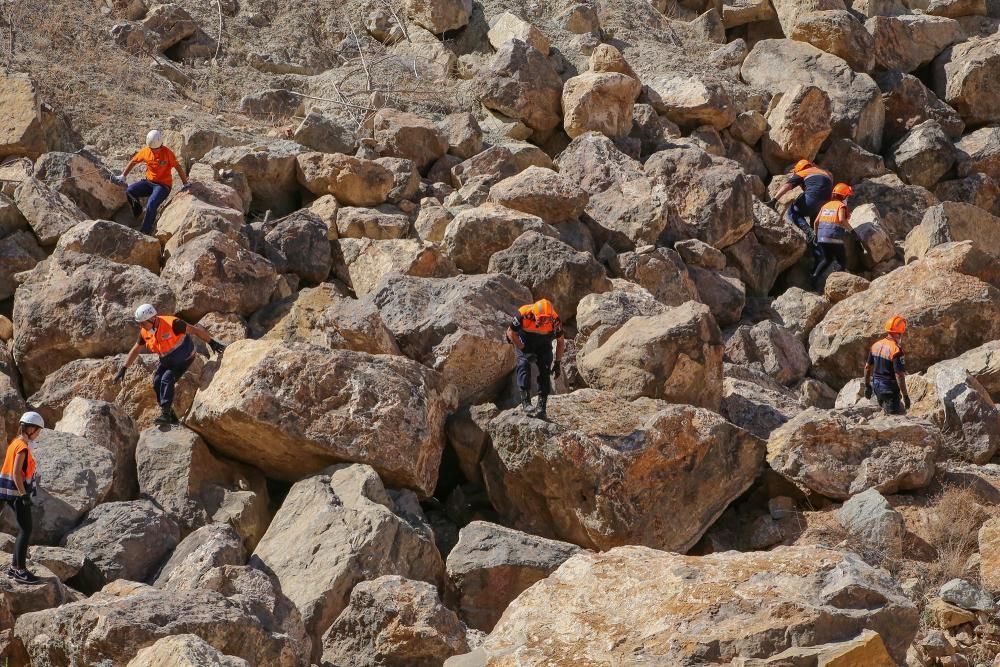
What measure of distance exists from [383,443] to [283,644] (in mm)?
3434

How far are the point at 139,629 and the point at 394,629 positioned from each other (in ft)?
5.91

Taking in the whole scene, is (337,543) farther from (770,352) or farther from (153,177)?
(770,352)

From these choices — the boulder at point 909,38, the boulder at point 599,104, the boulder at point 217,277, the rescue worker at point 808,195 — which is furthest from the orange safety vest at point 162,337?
the boulder at point 909,38

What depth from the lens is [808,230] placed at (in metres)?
19.2

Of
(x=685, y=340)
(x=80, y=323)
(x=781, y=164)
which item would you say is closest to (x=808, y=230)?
(x=781, y=164)

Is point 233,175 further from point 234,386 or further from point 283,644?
point 283,644

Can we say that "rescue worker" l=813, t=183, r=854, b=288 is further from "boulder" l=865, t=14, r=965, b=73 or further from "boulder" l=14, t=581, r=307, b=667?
"boulder" l=14, t=581, r=307, b=667

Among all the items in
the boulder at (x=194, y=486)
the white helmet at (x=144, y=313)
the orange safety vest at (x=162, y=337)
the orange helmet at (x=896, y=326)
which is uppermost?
the white helmet at (x=144, y=313)

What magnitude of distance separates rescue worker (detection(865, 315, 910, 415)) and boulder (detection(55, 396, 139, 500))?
26.6 ft

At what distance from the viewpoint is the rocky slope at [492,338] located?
8.60 m

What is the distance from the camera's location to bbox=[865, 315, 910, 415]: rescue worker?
541 inches

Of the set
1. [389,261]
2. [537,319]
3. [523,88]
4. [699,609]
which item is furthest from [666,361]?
[523,88]

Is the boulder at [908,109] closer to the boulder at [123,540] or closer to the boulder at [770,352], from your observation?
the boulder at [770,352]

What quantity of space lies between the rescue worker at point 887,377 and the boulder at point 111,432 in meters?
8.12
